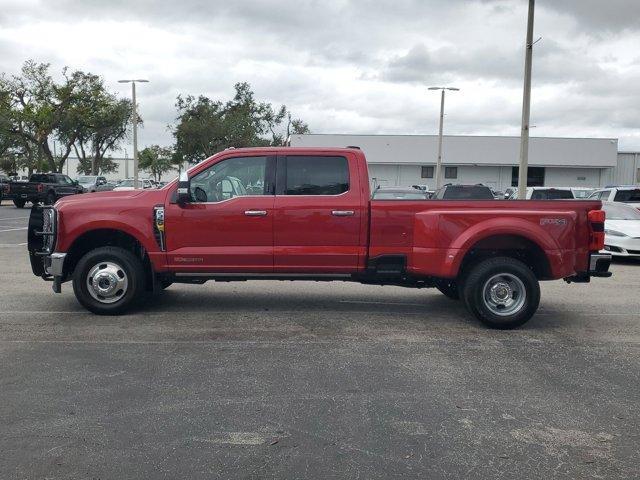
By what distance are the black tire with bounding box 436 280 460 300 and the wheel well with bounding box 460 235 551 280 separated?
0.34 metres

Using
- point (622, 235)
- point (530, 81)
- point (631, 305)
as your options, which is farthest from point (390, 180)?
point (631, 305)

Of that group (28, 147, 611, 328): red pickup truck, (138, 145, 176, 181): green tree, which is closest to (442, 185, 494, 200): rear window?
(28, 147, 611, 328): red pickup truck

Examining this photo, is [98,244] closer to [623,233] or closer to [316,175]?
[316,175]

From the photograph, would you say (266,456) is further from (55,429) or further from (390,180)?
(390,180)

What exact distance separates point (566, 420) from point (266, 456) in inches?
84.1

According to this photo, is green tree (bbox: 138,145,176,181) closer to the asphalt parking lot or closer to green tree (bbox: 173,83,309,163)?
green tree (bbox: 173,83,309,163)

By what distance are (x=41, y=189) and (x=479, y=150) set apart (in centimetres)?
3686

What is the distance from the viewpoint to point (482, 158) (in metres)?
54.9

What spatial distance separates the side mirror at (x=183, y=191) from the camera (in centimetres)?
720

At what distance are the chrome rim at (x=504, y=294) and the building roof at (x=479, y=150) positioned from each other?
48.0 meters

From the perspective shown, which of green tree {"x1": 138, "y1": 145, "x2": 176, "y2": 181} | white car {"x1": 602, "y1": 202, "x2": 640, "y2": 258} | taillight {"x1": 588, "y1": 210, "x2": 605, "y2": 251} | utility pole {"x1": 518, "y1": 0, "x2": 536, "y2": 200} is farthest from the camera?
green tree {"x1": 138, "y1": 145, "x2": 176, "y2": 181}

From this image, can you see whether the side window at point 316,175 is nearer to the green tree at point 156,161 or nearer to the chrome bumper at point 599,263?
the chrome bumper at point 599,263

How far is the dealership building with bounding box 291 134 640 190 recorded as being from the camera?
179 feet

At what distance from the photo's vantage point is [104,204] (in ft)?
24.1
